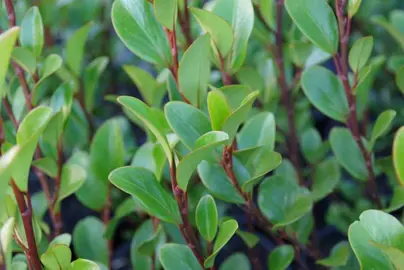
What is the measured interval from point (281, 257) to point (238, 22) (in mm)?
271

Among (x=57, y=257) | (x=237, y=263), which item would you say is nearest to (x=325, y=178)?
(x=237, y=263)

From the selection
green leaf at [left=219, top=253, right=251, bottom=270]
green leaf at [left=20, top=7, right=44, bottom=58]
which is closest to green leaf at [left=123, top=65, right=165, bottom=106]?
green leaf at [left=20, top=7, right=44, bottom=58]

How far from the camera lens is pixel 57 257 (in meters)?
0.54

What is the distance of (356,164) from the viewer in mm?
736

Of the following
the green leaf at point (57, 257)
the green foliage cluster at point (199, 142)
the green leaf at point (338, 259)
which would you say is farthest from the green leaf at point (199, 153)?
the green leaf at point (338, 259)

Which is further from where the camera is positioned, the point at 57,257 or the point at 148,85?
the point at 148,85

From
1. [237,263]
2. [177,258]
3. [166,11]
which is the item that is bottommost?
[237,263]

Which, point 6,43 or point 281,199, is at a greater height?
point 6,43

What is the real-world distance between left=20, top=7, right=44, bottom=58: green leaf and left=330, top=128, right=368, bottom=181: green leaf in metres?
0.38

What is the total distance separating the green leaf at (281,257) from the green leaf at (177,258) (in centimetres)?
11

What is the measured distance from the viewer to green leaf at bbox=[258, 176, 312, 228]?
659 millimetres

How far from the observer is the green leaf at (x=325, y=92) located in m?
0.69

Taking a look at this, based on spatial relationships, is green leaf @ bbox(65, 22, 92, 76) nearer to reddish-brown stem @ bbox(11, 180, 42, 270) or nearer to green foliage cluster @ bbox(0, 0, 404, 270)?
green foliage cluster @ bbox(0, 0, 404, 270)

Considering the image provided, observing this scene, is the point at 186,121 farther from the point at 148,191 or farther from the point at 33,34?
the point at 33,34
